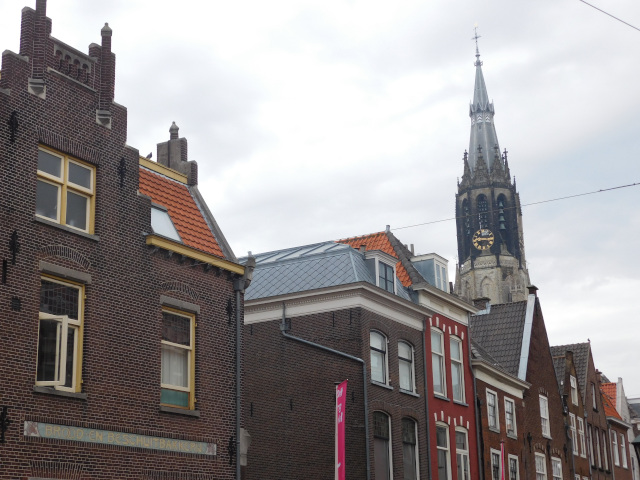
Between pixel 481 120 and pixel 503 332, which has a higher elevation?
pixel 481 120

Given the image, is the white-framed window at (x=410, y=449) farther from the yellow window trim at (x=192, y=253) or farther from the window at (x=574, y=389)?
the window at (x=574, y=389)

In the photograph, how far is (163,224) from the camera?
75.5 feet

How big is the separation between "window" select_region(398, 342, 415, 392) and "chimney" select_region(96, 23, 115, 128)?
593 inches

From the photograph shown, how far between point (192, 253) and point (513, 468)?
22.7 metres

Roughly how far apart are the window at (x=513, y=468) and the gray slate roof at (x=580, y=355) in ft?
42.5

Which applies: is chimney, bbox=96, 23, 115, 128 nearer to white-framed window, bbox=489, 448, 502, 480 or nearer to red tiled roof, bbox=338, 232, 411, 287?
red tiled roof, bbox=338, 232, 411, 287

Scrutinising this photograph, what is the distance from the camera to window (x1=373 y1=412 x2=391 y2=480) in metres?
29.8

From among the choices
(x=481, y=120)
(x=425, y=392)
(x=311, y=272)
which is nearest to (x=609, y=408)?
(x=425, y=392)

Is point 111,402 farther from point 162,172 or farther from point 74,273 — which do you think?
point 162,172

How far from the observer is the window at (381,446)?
97.7ft

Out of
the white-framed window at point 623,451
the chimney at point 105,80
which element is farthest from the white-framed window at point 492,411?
the chimney at point 105,80

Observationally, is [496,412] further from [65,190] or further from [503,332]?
[65,190]

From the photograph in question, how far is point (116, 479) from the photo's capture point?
19.1m

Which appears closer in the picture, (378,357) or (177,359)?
(177,359)
